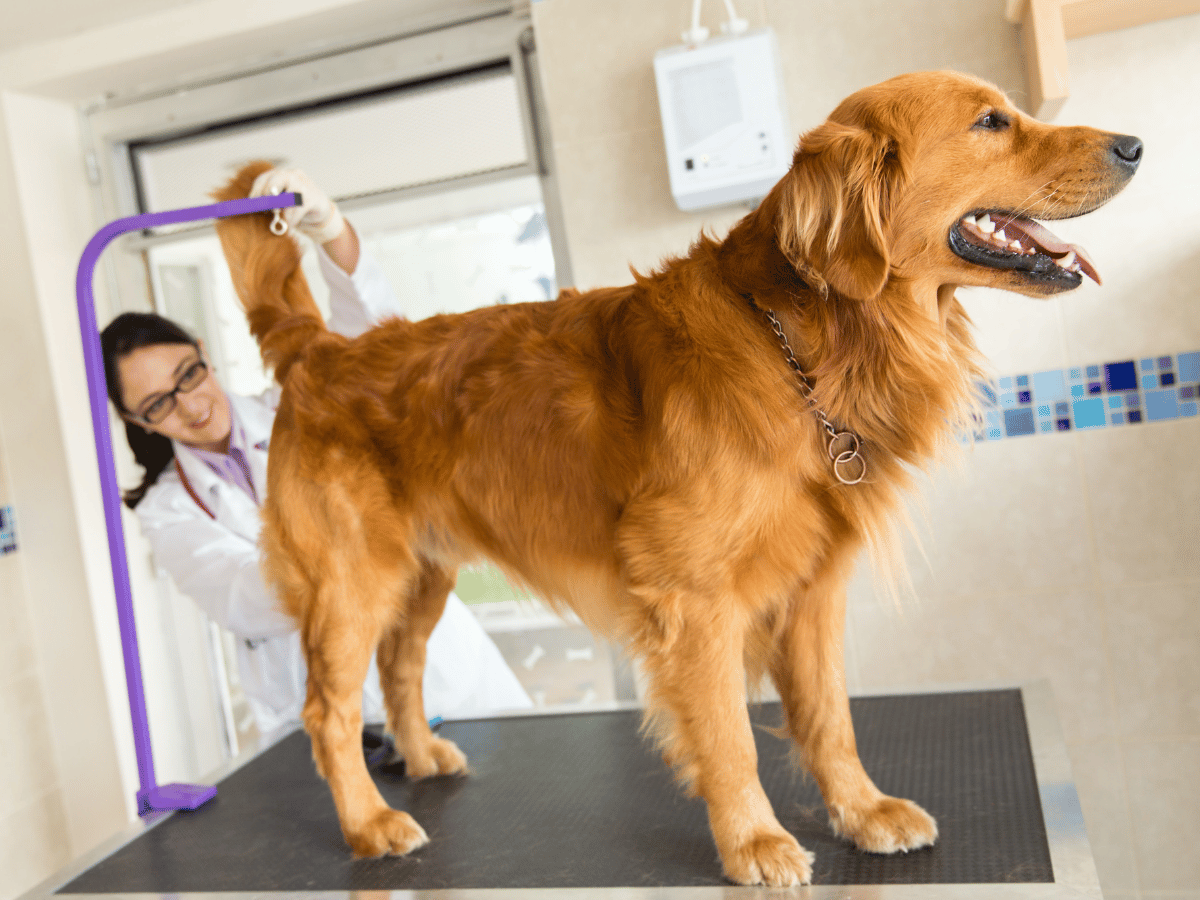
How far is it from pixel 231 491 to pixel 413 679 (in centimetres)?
98

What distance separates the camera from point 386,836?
5.51ft

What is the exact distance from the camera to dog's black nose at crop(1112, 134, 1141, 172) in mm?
1303

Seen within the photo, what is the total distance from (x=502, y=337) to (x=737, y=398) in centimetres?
47

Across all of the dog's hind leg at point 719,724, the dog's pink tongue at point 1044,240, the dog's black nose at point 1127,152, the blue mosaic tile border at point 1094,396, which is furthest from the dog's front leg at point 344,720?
the blue mosaic tile border at point 1094,396

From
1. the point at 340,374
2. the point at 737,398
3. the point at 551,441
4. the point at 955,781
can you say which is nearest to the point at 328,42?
the point at 340,374

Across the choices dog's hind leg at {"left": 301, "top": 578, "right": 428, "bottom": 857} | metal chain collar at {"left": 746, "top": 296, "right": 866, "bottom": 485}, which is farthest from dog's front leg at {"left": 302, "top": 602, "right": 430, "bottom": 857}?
metal chain collar at {"left": 746, "top": 296, "right": 866, "bottom": 485}

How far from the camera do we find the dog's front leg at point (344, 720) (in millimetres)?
1702

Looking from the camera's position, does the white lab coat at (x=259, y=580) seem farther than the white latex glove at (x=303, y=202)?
Yes

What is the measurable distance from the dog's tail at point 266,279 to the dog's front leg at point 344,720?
0.49m

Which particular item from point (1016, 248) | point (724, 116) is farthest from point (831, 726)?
point (724, 116)

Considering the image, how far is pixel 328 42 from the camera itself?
321 cm

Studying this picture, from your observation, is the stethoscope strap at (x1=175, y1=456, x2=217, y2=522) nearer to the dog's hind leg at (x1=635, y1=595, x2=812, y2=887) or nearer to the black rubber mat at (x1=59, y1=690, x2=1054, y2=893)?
the black rubber mat at (x1=59, y1=690, x2=1054, y2=893)

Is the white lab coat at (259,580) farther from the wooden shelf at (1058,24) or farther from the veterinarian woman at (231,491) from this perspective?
the wooden shelf at (1058,24)

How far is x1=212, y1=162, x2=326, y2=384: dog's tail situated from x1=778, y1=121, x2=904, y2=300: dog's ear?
973 mm
